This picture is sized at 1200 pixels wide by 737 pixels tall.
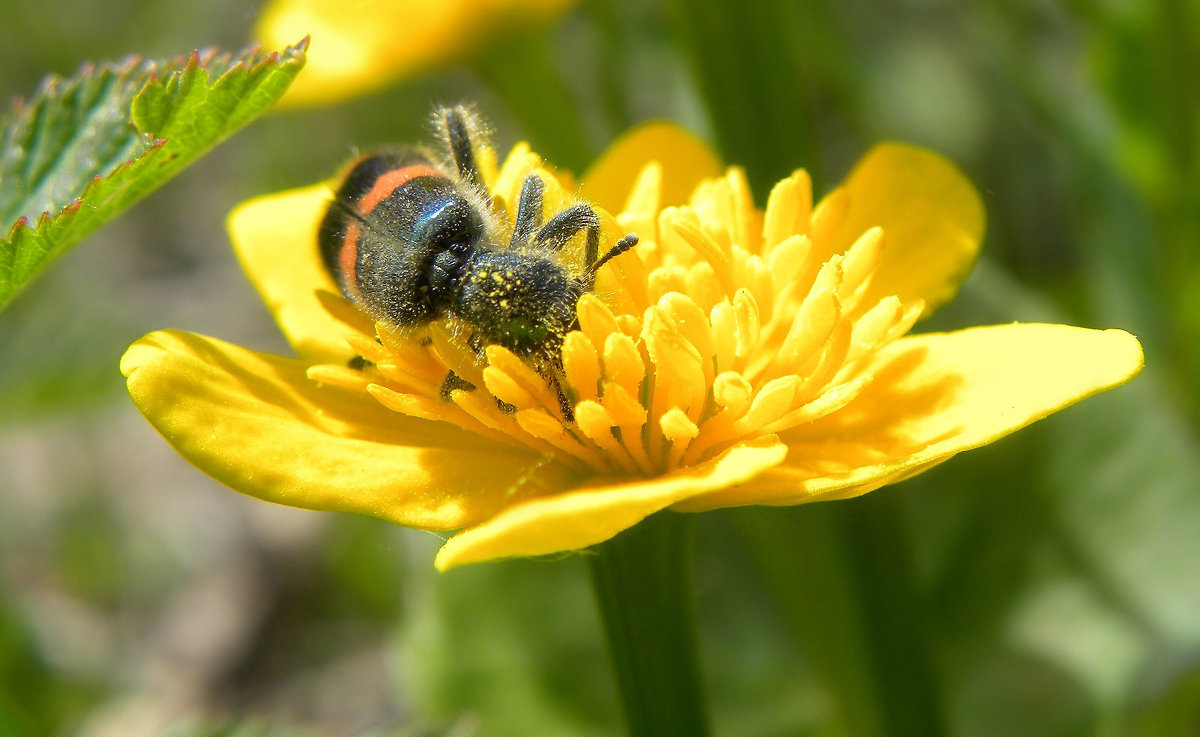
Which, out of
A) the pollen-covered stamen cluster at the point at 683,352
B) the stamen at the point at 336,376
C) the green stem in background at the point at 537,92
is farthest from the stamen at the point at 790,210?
the green stem in background at the point at 537,92

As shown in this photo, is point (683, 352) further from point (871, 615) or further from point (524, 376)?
point (871, 615)

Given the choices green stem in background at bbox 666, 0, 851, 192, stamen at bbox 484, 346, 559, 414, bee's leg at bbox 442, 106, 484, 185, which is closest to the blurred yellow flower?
green stem in background at bbox 666, 0, 851, 192

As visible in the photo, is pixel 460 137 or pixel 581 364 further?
pixel 460 137

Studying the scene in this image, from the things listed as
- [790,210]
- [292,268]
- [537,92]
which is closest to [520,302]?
[790,210]

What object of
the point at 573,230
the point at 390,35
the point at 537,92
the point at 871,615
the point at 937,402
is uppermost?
the point at 390,35

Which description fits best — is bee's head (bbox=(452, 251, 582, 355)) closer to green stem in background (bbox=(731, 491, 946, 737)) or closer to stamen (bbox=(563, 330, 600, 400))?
stamen (bbox=(563, 330, 600, 400))
